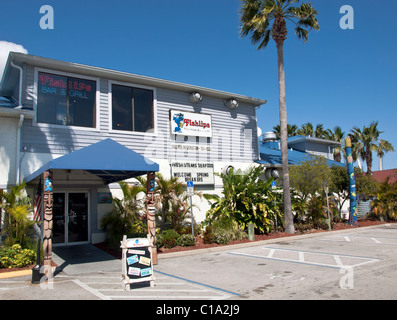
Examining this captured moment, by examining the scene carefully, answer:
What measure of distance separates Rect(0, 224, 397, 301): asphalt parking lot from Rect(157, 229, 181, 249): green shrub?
909 millimetres

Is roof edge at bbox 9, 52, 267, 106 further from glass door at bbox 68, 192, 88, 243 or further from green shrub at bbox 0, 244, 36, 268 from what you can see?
green shrub at bbox 0, 244, 36, 268

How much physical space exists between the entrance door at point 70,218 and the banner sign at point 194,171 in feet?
14.3

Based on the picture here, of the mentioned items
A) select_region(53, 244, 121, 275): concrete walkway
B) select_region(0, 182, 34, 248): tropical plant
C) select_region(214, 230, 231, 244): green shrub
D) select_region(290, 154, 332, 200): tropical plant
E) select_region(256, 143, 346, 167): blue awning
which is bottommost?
select_region(53, 244, 121, 275): concrete walkway

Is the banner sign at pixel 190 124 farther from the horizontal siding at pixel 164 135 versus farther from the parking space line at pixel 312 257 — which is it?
the parking space line at pixel 312 257

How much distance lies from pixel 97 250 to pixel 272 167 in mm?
11158

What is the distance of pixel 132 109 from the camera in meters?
14.9

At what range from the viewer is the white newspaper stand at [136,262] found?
688cm

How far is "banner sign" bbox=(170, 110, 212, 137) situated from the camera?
627 inches

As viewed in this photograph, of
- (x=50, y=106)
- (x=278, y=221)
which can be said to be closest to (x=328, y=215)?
(x=278, y=221)

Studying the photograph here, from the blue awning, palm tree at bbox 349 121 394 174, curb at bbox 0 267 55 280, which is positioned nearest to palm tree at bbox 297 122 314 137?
palm tree at bbox 349 121 394 174

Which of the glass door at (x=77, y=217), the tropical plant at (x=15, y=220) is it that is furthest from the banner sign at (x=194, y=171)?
the tropical plant at (x=15, y=220)

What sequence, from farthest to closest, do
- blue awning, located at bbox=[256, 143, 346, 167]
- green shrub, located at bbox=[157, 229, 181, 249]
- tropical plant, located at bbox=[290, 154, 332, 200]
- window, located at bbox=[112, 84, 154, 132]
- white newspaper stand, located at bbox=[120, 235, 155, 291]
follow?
blue awning, located at bbox=[256, 143, 346, 167] → tropical plant, located at bbox=[290, 154, 332, 200] → window, located at bbox=[112, 84, 154, 132] → green shrub, located at bbox=[157, 229, 181, 249] → white newspaper stand, located at bbox=[120, 235, 155, 291]
